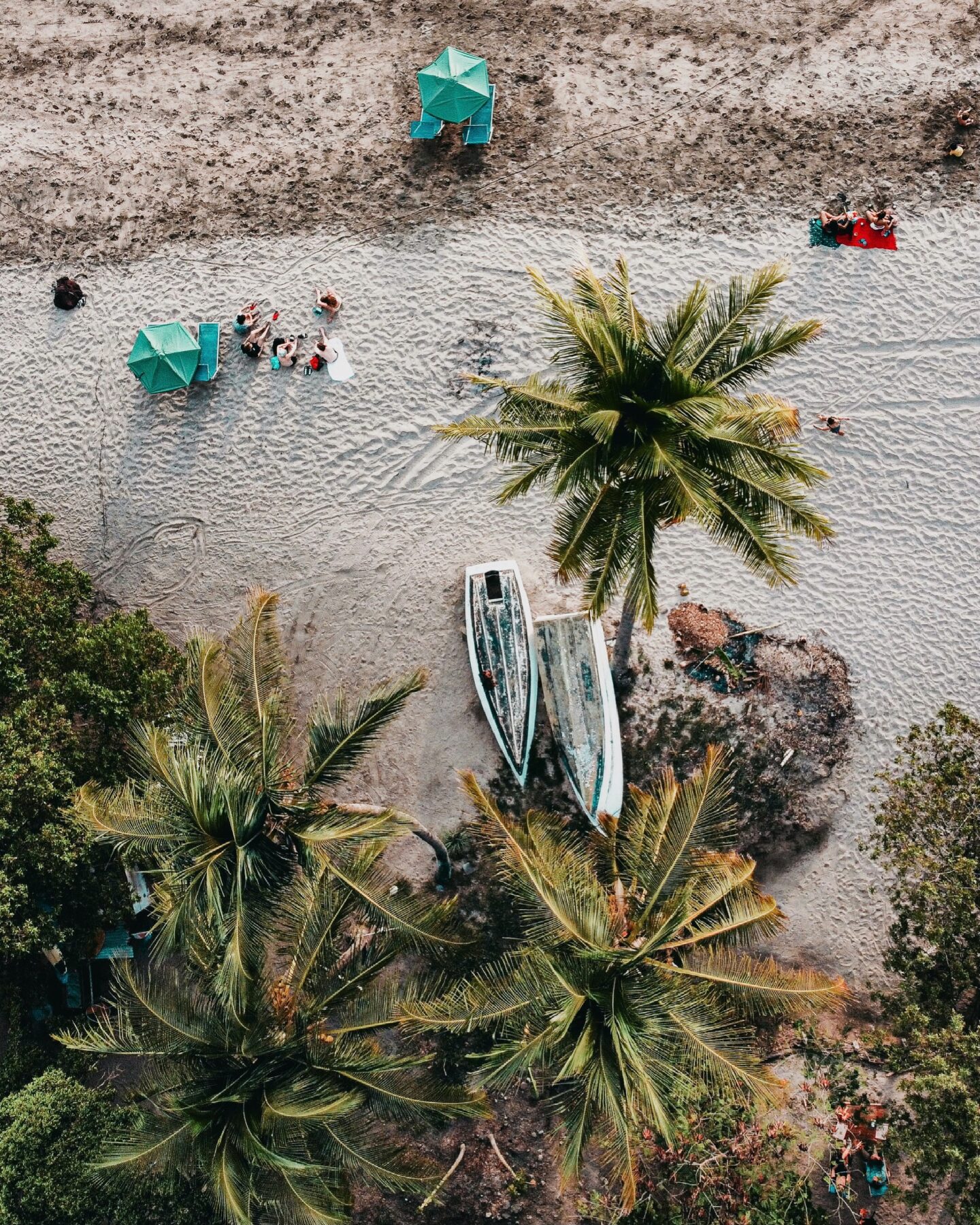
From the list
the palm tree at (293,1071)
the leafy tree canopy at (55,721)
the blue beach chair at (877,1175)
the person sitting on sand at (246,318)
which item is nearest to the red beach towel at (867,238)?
the person sitting on sand at (246,318)

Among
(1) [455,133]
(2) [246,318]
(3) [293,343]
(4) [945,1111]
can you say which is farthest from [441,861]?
(1) [455,133]

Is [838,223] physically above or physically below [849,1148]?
above

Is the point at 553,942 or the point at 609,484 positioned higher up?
the point at 609,484

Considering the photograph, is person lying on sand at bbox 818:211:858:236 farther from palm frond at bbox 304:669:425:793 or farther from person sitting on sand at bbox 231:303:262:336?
palm frond at bbox 304:669:425:793

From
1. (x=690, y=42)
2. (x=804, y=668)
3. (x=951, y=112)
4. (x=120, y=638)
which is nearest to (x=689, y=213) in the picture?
Result: (x=690, y=42)

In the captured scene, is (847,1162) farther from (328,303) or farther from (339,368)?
(328,303)

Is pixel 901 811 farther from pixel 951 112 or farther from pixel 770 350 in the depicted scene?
pixel 951 112

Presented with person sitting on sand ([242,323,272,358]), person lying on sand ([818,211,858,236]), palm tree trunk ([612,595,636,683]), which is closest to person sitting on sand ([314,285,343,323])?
person sitting on sand ([242,323,272,358])
